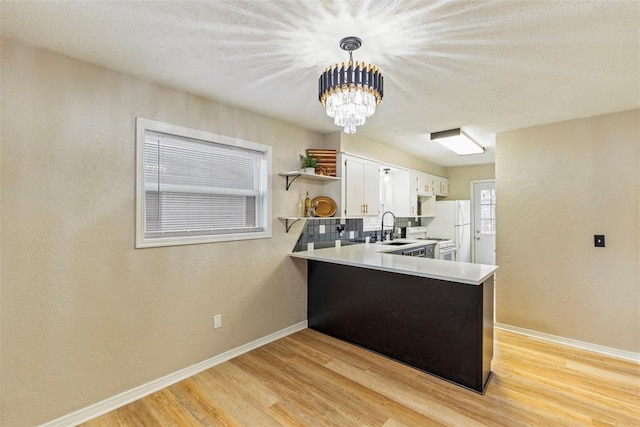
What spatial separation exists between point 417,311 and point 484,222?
4285mm

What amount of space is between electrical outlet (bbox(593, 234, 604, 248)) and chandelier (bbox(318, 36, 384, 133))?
2.76 meters

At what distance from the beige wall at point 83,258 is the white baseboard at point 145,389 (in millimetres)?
41

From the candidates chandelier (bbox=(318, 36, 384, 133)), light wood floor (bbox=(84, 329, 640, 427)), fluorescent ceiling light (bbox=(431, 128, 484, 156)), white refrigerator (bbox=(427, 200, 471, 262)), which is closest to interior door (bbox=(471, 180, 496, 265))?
white refrigerator (bbox=(427, 200, 471, 262))

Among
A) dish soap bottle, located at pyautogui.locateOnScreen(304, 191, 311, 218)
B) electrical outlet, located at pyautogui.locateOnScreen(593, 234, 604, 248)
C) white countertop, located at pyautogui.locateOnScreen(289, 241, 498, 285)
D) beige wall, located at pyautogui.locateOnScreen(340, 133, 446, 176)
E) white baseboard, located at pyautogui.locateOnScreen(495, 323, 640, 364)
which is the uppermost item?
beige wall, located at pyautogui.locateOnScreen(340, 133, 446, 176)

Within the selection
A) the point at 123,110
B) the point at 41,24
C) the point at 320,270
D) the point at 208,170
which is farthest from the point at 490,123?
the point at 41,24

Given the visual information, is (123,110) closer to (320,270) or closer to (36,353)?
(36,353)

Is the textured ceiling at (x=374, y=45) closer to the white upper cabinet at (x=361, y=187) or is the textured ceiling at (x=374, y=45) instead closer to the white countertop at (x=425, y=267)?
the white upper cabinet at (x=361, y=187)

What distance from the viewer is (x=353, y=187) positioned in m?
3.72

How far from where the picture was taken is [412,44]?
1707mm

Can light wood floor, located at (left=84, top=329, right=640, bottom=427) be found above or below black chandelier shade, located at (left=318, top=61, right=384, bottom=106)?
below

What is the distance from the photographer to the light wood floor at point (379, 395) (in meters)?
1.92

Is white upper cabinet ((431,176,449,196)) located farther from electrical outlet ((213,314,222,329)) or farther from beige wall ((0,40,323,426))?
electrical outlet ((213,314,222,329))

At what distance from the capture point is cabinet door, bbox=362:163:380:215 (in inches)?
155

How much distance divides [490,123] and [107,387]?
407 centimetres
